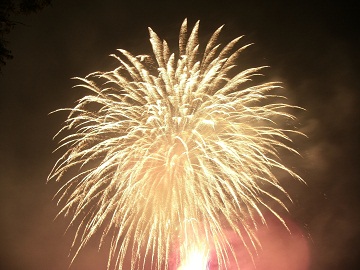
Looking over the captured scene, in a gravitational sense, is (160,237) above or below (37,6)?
below

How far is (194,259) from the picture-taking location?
2083 centimetres

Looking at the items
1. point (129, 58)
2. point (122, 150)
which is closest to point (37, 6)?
point (129, 58)

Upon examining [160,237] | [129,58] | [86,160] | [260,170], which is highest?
[129,58]

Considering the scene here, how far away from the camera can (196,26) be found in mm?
17906

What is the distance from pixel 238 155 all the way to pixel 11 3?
10123 millimetres

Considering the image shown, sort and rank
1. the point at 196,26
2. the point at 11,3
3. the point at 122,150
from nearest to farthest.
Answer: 1. the point at 11,3
2. the point at 196,26
3. the point at 122,150

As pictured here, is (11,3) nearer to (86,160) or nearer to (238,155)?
(86,160)

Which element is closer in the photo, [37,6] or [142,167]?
[37,6]

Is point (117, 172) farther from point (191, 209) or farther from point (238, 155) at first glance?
point (238, 155)

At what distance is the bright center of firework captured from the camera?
20594 mm

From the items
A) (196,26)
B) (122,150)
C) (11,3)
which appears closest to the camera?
(11,3)

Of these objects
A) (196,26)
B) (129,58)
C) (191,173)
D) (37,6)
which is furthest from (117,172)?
(37,6)

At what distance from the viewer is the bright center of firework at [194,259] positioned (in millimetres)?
20594

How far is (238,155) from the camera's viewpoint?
18.9 metres
